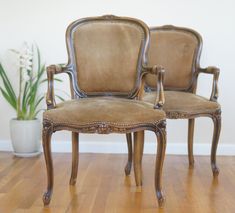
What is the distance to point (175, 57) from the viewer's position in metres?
3.00

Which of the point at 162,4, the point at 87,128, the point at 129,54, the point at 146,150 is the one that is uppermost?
the point at 162,4

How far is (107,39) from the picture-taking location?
8.46 feet

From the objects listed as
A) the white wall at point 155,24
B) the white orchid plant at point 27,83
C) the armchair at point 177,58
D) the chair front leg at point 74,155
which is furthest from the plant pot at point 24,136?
the armchair at point 177,58

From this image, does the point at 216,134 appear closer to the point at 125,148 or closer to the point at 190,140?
the point at 190,140

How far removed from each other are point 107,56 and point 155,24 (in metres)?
0.86

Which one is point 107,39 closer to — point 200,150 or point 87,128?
point 87,128

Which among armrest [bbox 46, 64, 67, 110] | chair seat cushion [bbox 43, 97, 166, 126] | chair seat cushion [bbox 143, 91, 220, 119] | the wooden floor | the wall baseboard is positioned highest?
armrest [bbox 46, 64, 67, 110]

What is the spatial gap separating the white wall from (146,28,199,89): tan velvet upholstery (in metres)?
0.30

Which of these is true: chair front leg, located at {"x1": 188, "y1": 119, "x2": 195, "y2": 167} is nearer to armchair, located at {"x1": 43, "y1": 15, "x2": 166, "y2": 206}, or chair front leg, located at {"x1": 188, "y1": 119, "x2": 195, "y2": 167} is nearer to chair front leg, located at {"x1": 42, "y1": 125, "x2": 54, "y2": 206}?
armchair, located at {"x1": 43, "y1": 15, "x2": 166, "y2": 206}

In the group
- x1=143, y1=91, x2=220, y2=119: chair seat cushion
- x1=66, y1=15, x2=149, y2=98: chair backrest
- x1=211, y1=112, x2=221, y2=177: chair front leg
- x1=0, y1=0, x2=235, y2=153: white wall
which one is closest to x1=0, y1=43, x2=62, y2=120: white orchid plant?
x1=0, y1=0, x2=235, y2=153: white wall

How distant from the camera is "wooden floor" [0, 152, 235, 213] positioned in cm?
219

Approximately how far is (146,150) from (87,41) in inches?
48.0

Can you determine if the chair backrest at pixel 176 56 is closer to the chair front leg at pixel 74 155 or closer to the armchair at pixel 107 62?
the armchair at pixel 107 62

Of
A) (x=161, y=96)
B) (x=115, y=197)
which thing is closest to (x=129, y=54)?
(x=161, y=96)
